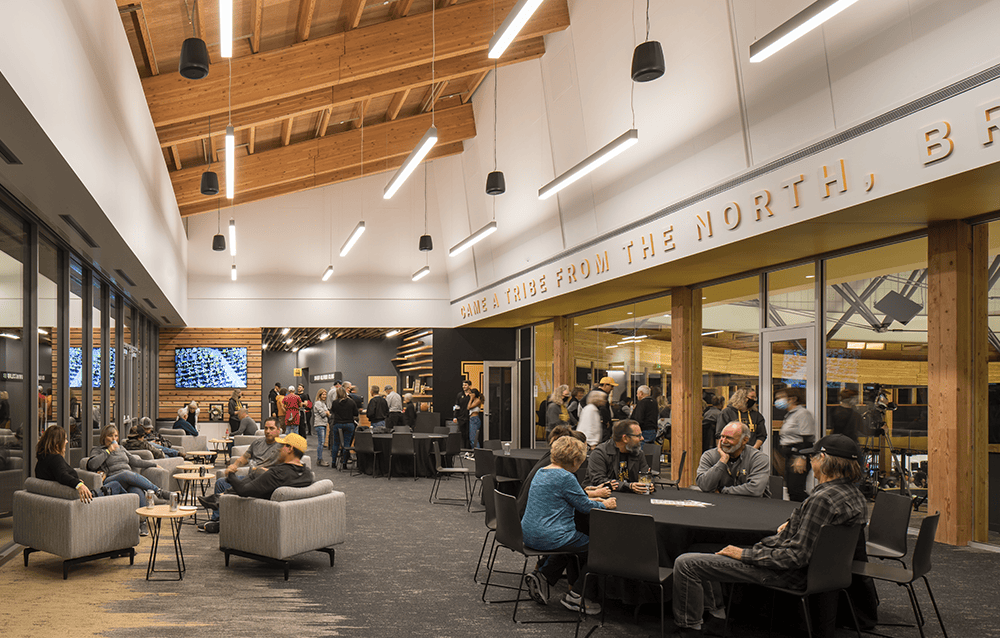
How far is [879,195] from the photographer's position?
227 inches

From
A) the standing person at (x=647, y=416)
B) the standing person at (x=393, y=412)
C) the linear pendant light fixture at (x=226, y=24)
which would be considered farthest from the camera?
the standing person at (x=393, y=412)

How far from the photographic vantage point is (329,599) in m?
5.08

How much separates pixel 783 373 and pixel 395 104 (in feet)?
26.7

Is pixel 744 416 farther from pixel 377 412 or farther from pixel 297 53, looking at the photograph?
pixel 377 412

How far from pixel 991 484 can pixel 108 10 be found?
817cm

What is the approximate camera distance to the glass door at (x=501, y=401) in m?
17.9

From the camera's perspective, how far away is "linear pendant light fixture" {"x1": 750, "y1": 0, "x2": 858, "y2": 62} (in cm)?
464

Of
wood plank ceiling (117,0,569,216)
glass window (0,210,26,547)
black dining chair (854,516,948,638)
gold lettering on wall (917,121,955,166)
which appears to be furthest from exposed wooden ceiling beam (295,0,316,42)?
black dining chair (854,516,948,638)

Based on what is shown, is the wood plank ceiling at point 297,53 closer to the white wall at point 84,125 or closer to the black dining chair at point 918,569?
the white wall at point 84,125

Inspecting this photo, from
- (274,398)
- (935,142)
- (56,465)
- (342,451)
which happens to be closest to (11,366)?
(56,465)

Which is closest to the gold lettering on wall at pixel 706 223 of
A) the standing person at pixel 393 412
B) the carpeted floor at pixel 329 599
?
the carpeted floor at pixel 329 599

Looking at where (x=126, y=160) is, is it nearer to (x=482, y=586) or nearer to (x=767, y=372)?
(x=482, y=586)

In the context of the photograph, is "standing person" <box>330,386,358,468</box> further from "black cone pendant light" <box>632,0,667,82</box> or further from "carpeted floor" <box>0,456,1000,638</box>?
"black cone pendant light" <box>632,0,667,82</box>

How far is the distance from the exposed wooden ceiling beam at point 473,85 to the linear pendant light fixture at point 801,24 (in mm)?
8184
